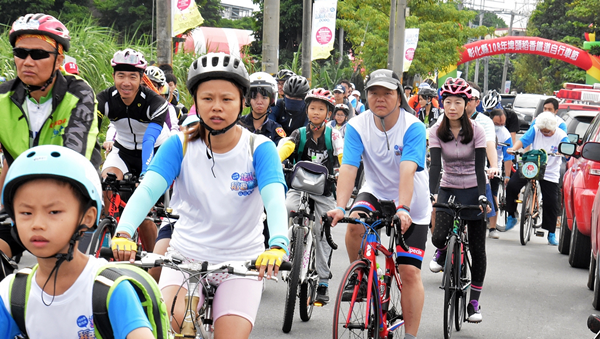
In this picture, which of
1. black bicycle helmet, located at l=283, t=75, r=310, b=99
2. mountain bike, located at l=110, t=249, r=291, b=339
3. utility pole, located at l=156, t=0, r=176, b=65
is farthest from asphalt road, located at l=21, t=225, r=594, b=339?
utility pole, located at l=156, t=0, r=176, b=65

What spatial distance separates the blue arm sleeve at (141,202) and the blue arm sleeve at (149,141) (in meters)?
2.83

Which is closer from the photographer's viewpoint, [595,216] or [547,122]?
[595,216]

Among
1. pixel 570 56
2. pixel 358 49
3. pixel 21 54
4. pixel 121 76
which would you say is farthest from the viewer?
pixel 570 56

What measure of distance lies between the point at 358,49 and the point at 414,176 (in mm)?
34514

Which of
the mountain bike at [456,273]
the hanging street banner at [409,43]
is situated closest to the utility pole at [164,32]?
the mountain bike at [456,273]

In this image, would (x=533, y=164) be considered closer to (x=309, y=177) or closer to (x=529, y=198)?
(x=529, y=198)

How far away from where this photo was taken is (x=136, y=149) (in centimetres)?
730

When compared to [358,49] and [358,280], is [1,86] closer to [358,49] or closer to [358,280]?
[358,280]

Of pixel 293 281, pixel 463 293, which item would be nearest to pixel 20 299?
pixel 293 281

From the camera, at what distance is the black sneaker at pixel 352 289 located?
195 inches

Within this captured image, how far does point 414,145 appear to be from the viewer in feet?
17.6

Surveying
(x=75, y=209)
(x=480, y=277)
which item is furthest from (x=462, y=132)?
(x=75, y=209)

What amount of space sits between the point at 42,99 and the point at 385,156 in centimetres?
240

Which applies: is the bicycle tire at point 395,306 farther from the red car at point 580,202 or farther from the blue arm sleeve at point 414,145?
the red car at point 580,202
